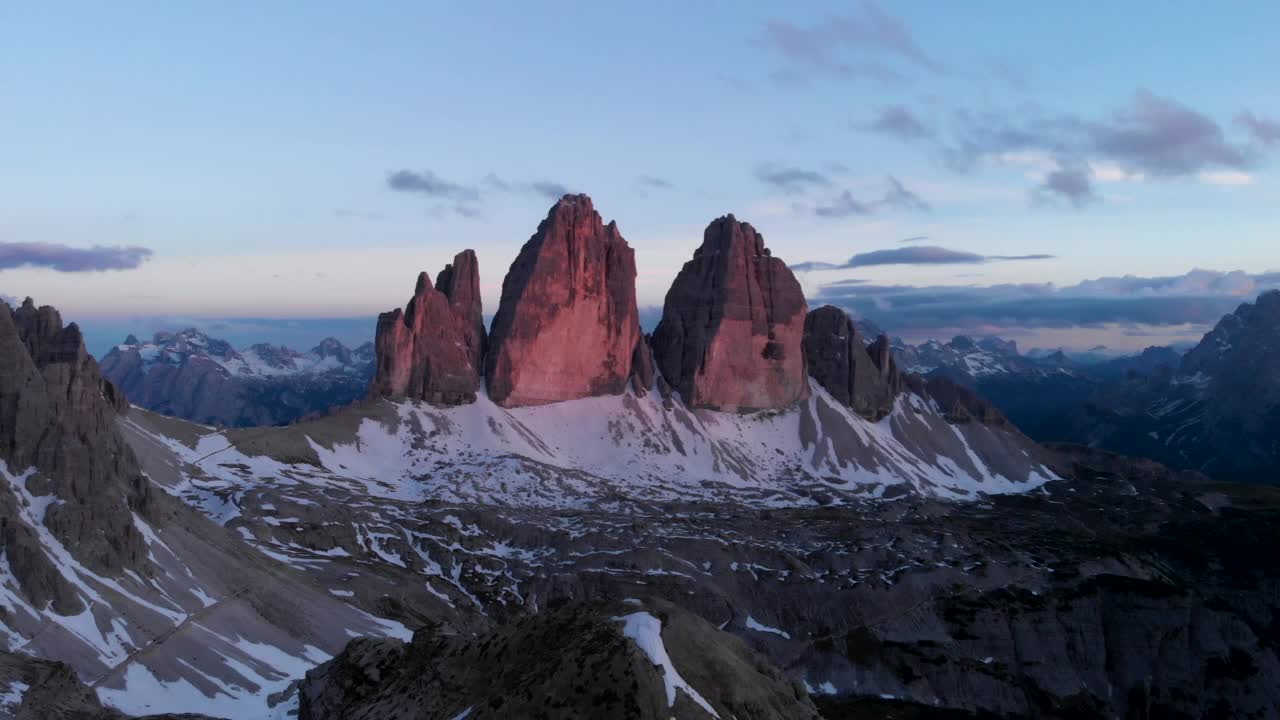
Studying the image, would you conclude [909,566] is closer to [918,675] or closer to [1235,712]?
[918,675]

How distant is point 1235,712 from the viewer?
11200 centimetres

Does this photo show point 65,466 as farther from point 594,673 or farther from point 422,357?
point 422,357

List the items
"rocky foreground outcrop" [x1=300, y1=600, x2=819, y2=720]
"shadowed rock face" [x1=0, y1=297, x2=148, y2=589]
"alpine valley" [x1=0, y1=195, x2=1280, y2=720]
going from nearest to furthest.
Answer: "rocky foreground outcrop" [x1=300, y1=600, x2=819, y2=720], "alpine valley" [x1=0, y1=195, x2=1280, y2=720], "shadowed rock face" [x1=0, y1=297, x2=148, y2=589]

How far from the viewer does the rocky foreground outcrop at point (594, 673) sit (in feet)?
85.9

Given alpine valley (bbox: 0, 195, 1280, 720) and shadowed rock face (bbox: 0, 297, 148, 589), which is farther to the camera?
shadowed rock face (bbox: 0, 297, 148, 589)

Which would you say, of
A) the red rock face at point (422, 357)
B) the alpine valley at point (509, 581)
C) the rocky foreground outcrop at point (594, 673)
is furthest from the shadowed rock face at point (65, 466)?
the red rock face at point (422, 357)

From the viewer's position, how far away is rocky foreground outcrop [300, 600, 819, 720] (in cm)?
2617

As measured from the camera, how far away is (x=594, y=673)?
26.5 meters

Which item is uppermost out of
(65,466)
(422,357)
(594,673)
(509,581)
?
(422,357)

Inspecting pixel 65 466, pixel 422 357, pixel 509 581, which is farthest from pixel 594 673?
pixel 422 357

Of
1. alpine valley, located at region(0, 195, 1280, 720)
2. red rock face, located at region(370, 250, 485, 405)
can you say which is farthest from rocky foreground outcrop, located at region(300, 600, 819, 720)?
red rock face, located at region(370, 250, 485, 405)

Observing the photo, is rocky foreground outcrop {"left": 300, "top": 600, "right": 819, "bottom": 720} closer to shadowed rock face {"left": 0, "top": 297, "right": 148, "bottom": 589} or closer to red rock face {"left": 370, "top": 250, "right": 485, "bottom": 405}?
shadowed rock face {"left": 0, "top": 297, "right": 148, "bottom": 589}

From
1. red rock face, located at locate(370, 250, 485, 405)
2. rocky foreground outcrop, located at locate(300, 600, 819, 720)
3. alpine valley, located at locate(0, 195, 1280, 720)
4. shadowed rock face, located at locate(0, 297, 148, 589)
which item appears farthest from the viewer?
red rock face, located at locate(370, 250, 485, 405)

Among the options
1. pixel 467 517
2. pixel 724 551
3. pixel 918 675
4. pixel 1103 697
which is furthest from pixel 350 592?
pixel 1103 697
